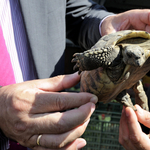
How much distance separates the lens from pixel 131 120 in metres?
0.93

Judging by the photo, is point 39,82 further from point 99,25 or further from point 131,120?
point 99,25

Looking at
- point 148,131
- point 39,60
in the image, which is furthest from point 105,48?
point 148,131

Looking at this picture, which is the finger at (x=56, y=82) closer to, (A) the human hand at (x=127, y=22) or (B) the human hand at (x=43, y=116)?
(B) the human hand at (x=43, y=116)

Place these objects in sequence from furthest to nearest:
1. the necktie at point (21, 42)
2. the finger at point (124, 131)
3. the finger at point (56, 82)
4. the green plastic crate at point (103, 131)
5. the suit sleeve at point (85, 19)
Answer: the green plastic crate at point (103, 131), the suit sleeve at point (85, 19), the finger at point (124, 131), the necktie at point (21, 42), the finger at point (56, 82)

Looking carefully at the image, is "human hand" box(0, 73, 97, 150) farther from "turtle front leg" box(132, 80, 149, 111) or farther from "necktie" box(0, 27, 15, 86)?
"turtle front leg" box(132, 80, 149, 111)

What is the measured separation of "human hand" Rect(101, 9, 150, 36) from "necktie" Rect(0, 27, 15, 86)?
2.47 feet

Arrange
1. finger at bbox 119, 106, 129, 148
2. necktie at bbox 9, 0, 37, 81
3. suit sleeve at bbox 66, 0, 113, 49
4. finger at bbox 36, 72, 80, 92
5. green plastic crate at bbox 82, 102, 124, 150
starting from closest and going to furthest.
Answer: finger at bbox 36, 72, 80, 92
necktie at bbox 9, 0, 37, 81
finger at bbox 119, 106, 129, 148
suit sleeve at bbox 66, 0, 113, 49
green plastic crate at bbox 82, 102, 124, 150

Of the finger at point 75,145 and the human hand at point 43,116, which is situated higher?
the human hand at point 43,116

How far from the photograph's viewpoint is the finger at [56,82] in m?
0.77

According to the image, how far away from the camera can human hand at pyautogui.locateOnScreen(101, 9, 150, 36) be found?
1.08 meters

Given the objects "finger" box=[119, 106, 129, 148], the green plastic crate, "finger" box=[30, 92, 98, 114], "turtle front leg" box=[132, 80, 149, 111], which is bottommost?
the green plastic crate

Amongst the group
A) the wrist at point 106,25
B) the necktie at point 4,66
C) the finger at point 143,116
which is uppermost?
the wrist at point 106,25

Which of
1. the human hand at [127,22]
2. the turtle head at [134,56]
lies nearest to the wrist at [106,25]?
the human hand at [127,22]

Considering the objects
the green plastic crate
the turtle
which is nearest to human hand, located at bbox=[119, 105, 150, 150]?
the turtle
